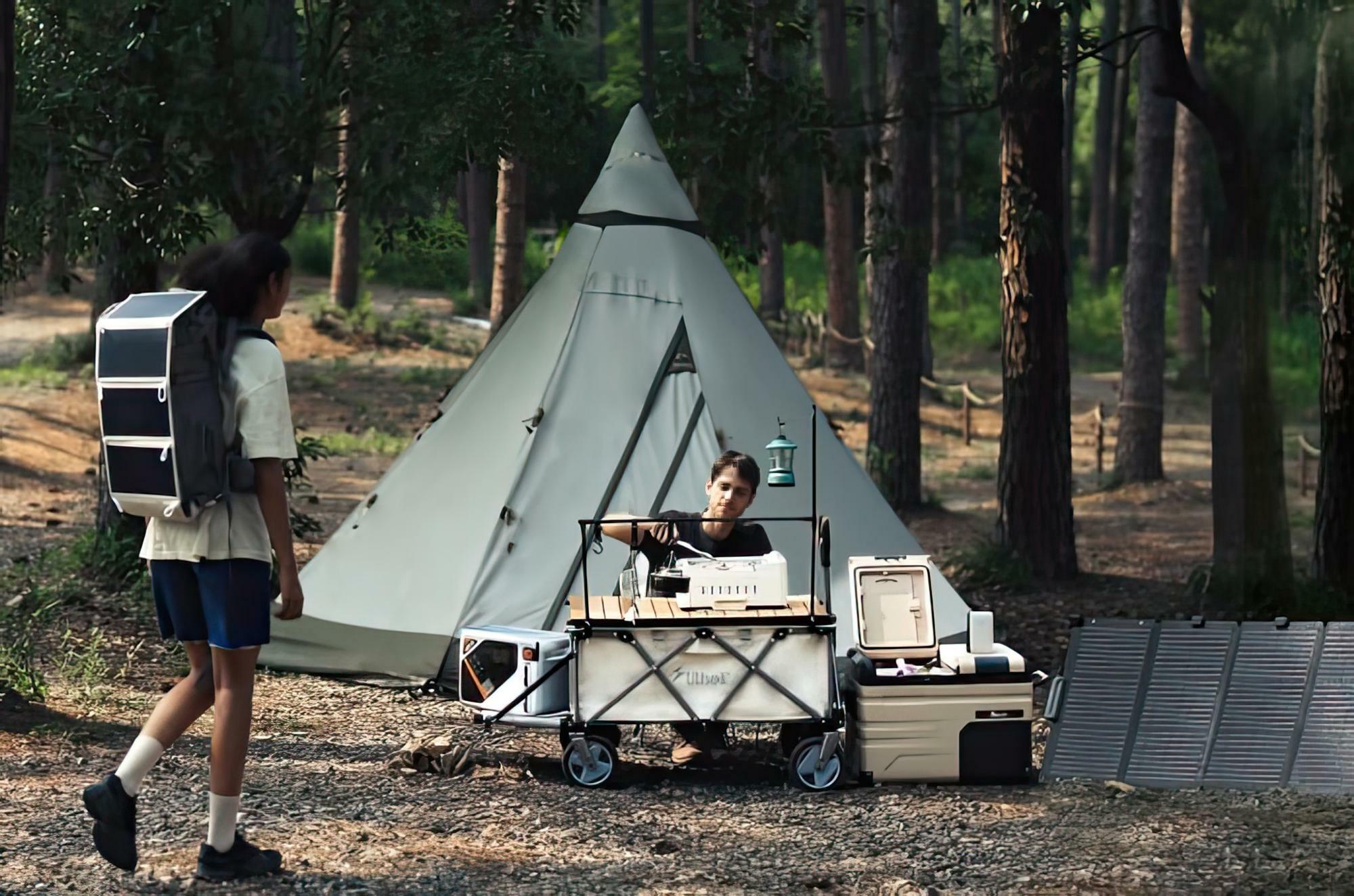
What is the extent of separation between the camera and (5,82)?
22.3 ft

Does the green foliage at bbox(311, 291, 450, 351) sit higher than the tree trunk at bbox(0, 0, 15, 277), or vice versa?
the tree trunk at bbox(0, 0, 15, 277)

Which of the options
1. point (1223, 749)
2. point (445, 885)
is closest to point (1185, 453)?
point (1223, 749)

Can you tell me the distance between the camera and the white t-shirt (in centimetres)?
450

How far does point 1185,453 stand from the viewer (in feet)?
69.5

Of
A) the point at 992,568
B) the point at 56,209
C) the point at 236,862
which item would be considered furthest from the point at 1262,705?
the point at 56,209

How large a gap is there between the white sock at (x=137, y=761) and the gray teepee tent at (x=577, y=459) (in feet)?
11.0

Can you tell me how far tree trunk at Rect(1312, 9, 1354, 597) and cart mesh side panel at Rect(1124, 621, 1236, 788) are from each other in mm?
3133

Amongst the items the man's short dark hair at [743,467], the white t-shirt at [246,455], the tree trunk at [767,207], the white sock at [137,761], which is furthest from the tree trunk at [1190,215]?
the white sock at [137,761]

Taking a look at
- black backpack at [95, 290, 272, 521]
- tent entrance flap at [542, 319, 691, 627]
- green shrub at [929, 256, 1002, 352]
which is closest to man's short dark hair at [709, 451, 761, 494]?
tent entrance flap at [542, 319, 691, 627]

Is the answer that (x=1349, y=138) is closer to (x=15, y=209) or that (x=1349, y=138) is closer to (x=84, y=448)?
(x=15, y=209)

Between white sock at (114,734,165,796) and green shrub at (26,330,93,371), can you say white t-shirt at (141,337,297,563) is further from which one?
green shrub at (26,330,93,371)

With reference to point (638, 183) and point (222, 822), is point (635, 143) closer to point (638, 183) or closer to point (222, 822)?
point (638, 183)

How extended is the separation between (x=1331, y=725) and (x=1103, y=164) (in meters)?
29.8

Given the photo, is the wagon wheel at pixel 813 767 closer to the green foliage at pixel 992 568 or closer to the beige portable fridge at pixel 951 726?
the beige portable fridge at pixel 951 726
